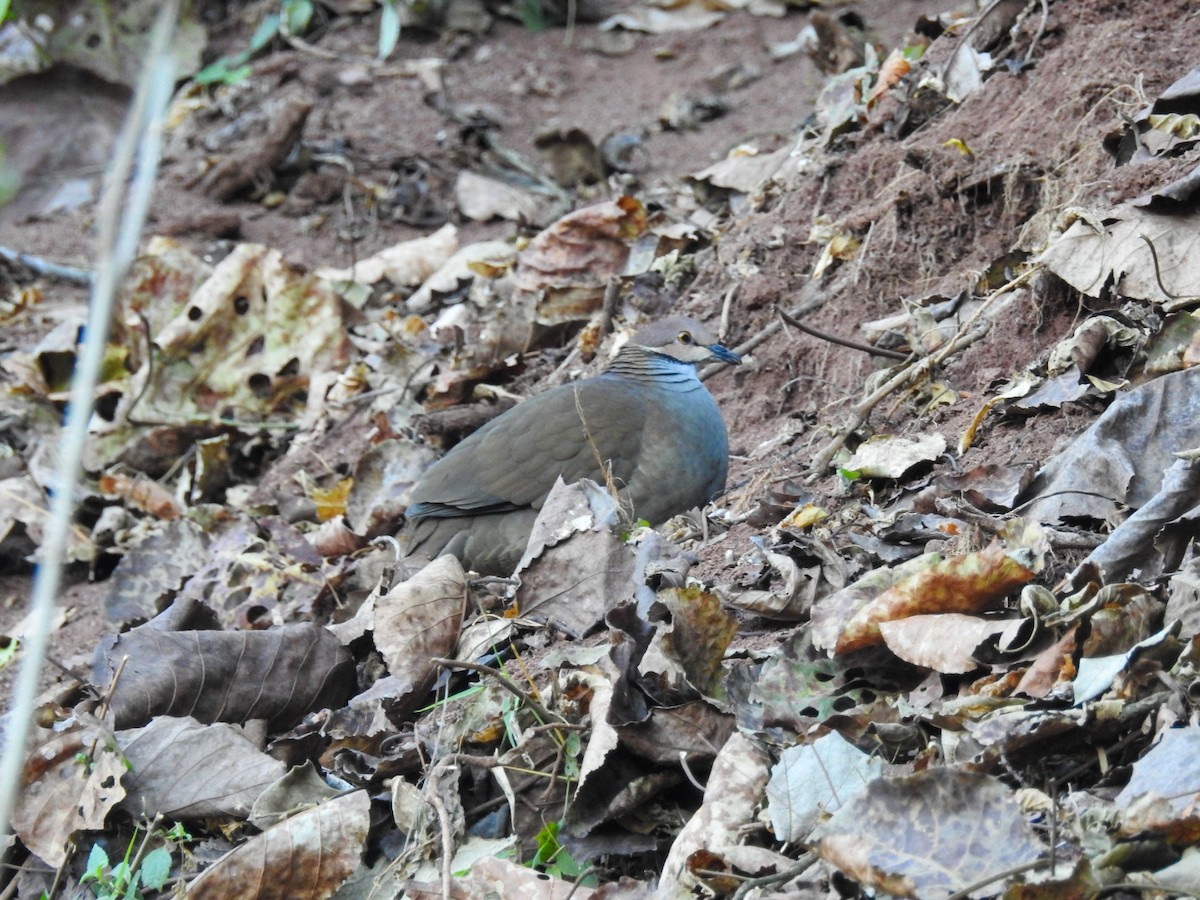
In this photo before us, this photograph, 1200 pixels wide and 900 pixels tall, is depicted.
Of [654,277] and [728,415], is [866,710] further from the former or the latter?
[654,277]

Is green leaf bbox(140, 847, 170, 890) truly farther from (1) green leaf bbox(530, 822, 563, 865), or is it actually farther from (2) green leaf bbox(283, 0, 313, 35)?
(2) green leaf bbox(283, 0, 313, 35)

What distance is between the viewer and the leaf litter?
215cm

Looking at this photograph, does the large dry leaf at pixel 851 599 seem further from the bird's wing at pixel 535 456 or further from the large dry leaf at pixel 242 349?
the large dry leaf at pixel 242 349

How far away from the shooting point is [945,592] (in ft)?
8.08

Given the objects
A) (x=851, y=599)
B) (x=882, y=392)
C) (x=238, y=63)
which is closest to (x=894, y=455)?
(x=882, y=392)

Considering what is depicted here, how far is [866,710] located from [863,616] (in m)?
0.21

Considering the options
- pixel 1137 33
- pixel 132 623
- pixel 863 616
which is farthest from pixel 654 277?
pixel 863 616

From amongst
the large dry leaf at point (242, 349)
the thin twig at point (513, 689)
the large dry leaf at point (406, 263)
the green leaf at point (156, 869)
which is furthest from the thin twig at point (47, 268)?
the thin twig at point (513, 689)

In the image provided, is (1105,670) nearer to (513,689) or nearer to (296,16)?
(513,689)

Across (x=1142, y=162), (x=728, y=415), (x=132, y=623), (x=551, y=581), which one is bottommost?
(x=132, y=623)

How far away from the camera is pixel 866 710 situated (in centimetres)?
236

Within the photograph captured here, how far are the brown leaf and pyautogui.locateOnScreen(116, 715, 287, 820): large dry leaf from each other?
1310 millimetres

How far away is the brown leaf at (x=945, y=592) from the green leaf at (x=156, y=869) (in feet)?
4.65

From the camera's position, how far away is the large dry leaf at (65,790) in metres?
2.88
